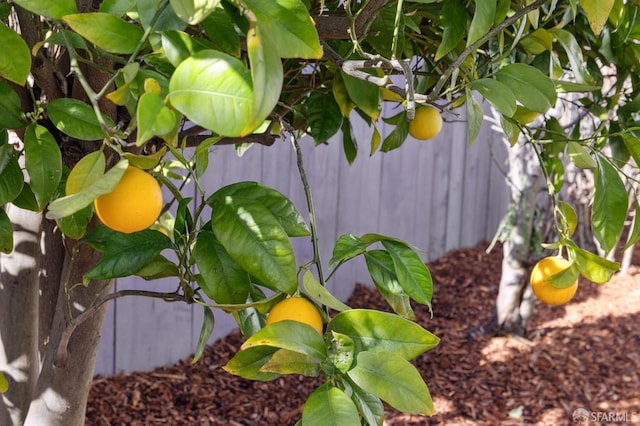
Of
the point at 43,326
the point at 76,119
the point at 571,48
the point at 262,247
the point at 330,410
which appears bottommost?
the point at 43,326

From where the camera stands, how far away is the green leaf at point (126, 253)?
2.23 feet

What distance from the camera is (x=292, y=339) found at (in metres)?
0.52

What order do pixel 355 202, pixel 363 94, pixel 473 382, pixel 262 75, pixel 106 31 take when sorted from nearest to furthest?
pixel 262 75 < pixel 106 31 < pixel 363 94 < pixel 473 382 < pixel 355 202

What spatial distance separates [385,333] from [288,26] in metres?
0.25

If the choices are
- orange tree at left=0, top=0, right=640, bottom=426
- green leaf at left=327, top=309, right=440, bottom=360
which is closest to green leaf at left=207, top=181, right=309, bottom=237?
orange tree at left=0, top=0, right=640, bottom=426

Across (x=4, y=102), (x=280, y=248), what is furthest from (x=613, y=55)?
(x=4, y=102)

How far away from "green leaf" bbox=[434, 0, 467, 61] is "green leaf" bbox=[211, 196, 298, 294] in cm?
30

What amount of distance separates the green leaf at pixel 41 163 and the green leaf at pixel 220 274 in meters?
0.13

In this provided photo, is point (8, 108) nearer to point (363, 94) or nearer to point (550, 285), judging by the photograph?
point (363, 94)

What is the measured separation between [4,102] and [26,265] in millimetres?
492

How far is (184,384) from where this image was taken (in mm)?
2277

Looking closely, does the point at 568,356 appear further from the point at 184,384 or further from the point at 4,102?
the point at 4,102

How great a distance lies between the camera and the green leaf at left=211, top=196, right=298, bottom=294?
566 mm

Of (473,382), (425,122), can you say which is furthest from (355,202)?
(425,122)
